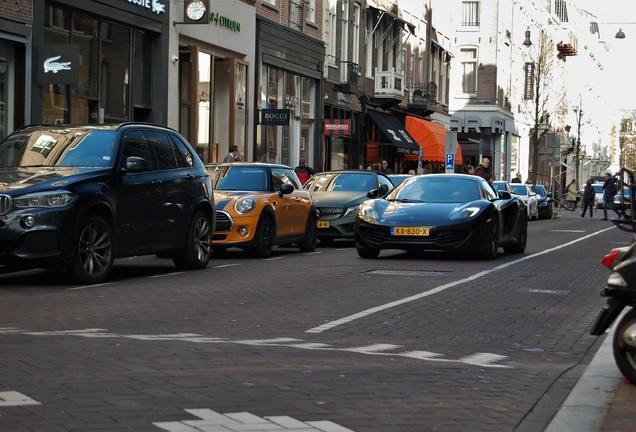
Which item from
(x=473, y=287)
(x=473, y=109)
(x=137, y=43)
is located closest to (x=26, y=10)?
(x=137, y=43)

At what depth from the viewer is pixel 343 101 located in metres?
45.5

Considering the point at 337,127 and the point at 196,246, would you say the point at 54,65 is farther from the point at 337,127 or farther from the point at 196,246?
the point at 337,127

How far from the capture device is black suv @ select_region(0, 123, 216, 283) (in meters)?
12.9

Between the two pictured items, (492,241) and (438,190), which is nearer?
(492,241)

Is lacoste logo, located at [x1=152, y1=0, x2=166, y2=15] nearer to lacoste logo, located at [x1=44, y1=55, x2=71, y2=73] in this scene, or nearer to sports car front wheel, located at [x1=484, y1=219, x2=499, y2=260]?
lacoste logo, located at [x1=44, y1=55, x2=71, y2=73]

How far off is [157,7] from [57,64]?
7.08 meters

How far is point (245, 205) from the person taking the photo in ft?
62.3

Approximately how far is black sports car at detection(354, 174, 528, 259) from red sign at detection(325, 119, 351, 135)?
20000 mm

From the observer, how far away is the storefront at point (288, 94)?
37.2 meters

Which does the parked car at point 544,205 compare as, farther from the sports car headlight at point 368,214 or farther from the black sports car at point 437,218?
the sports car headlight at point 368,214

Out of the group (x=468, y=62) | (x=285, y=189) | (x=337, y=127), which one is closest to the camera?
(x=285, y=189)

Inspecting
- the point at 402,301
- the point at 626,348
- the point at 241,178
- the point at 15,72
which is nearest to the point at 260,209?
the point at 241,178

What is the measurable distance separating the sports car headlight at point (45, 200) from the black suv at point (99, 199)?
0.4 inches

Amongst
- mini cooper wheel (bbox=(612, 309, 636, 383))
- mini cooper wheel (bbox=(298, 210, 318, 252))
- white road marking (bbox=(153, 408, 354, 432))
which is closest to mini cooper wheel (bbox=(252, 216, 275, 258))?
mini cooper wheel (bbox=(298, 210, 318, 252))
